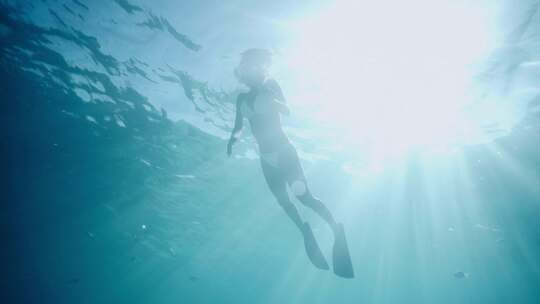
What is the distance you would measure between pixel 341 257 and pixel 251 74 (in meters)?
4.44

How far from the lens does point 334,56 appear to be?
11.6m

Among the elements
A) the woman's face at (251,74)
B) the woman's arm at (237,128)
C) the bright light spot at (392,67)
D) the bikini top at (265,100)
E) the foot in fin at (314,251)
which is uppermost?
the bright light spot at (392,67)

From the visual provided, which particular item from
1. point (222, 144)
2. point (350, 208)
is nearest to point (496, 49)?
point (222, 144)

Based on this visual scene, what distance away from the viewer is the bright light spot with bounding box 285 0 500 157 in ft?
32.9

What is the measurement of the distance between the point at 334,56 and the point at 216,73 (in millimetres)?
4473

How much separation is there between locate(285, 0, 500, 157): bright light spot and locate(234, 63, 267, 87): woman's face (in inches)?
138

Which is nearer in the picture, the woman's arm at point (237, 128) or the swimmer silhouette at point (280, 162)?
the swimmer silhouette at point (280, 162)

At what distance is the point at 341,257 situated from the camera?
6742 millimetres

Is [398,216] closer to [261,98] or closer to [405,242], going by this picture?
[405,242]

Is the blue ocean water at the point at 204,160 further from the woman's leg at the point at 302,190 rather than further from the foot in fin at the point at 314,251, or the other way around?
the foot in fin at the point at 314,251

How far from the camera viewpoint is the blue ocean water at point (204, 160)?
1134cm

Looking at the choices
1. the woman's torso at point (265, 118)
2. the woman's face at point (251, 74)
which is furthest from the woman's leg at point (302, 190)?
the woman's face at point (251, 74)

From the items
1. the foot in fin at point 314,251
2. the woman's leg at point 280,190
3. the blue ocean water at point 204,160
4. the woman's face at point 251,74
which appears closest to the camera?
the foot in fin at point 314,251

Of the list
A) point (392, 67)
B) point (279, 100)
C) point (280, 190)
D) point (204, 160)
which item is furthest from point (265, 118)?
point (204, 160)
